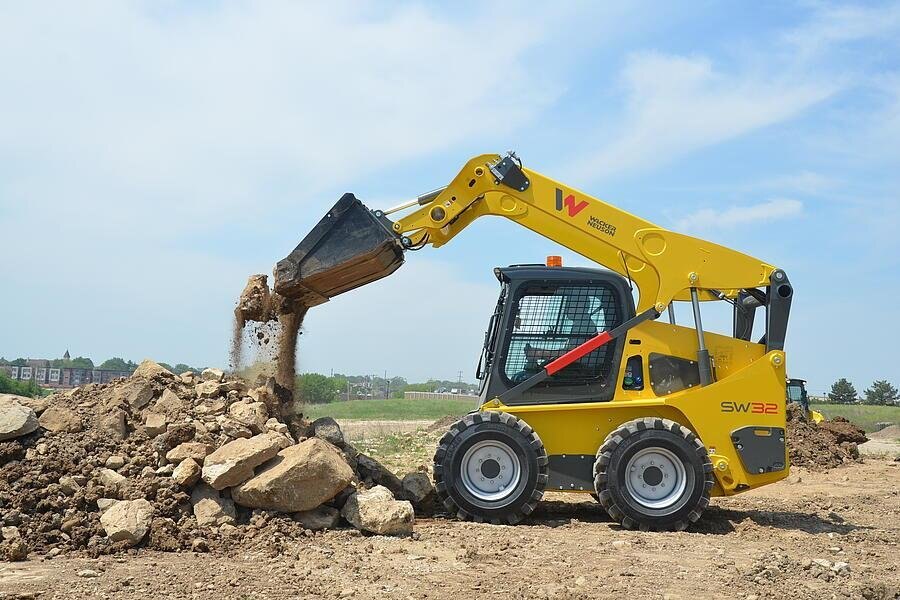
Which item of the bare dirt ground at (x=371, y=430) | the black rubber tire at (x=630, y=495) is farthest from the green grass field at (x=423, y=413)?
the black rubber tire at (x=630, y=495)

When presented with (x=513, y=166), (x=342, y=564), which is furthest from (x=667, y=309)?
(x=342, y=564)

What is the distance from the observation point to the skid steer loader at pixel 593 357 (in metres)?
8.75

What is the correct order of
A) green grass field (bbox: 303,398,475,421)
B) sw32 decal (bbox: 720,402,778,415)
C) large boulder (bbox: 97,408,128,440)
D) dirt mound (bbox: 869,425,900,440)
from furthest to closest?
1. green grass field (bbox: 303,398,475,421)
2. dirt mound (bbox: 869,425,900,440)
3. sw32 decal (bbox: 720,402,778,415)
4. large boulder (bbox: 97,408,128,440)

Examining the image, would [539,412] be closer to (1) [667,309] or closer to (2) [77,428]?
(1) [667,309]

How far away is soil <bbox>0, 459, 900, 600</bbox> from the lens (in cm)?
611

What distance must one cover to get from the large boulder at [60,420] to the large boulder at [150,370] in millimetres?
845

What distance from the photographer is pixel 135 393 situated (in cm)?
888

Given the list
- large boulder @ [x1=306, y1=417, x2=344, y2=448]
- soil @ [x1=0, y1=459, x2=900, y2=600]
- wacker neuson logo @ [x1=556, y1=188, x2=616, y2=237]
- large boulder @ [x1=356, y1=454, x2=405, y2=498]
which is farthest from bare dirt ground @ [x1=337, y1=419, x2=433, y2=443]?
soil @ [x1=0, y1=459, x2=900, y2=600]

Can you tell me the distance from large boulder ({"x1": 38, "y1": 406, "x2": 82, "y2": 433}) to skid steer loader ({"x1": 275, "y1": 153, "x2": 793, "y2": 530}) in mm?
2363

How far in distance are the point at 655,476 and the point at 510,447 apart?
56.9 inches

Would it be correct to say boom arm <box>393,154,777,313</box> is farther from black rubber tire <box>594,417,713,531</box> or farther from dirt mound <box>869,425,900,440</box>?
dirt mound <box>869,425,900,440</box>

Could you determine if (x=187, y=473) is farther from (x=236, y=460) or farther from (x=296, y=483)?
(x=296, y=483)

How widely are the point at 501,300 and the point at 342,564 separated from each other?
3.66 metres

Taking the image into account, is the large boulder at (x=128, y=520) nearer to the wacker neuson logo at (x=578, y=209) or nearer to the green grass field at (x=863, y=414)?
the wacker neuson logo at (x=578, y=209)
